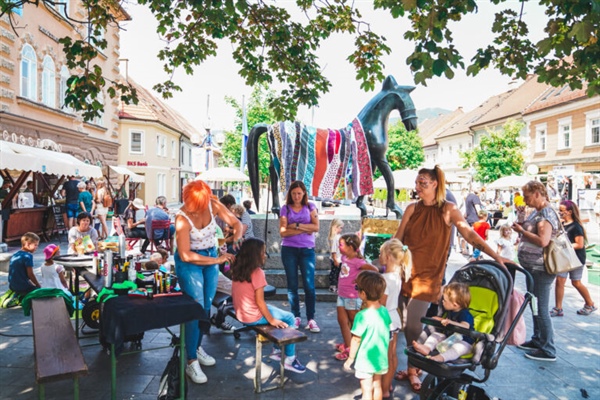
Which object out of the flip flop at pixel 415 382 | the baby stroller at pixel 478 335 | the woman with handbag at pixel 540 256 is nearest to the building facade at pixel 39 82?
the woman with handbag at pixel 540 256

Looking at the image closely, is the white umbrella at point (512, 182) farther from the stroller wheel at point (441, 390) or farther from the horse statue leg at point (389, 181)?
the stroller wheel at point (441, 390)

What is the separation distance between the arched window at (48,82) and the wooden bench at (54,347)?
15861 mm

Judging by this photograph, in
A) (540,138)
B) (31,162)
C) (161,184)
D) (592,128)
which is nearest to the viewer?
(31,162)

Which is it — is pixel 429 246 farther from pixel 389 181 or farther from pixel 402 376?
pixel 389 181

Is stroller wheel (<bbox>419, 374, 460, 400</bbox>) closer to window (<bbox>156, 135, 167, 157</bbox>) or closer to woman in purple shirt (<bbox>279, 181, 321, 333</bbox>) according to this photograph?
woman in purple shirt (<bbox>279, 181, 321, 333</bbox>)

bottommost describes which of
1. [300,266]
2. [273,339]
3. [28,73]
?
[273,339]

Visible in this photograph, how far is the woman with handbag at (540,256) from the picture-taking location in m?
4.74

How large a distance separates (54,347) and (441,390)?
290cm

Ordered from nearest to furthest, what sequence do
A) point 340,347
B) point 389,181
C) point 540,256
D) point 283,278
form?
point 340,347
point 540,256
point 283,278
point 389,181

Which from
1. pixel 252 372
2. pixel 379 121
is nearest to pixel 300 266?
pixel 252 372

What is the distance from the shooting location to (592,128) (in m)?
27.4

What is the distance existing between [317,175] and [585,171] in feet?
88.4

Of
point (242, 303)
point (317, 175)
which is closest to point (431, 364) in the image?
point (242, 303)

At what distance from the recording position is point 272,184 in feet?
25.1
